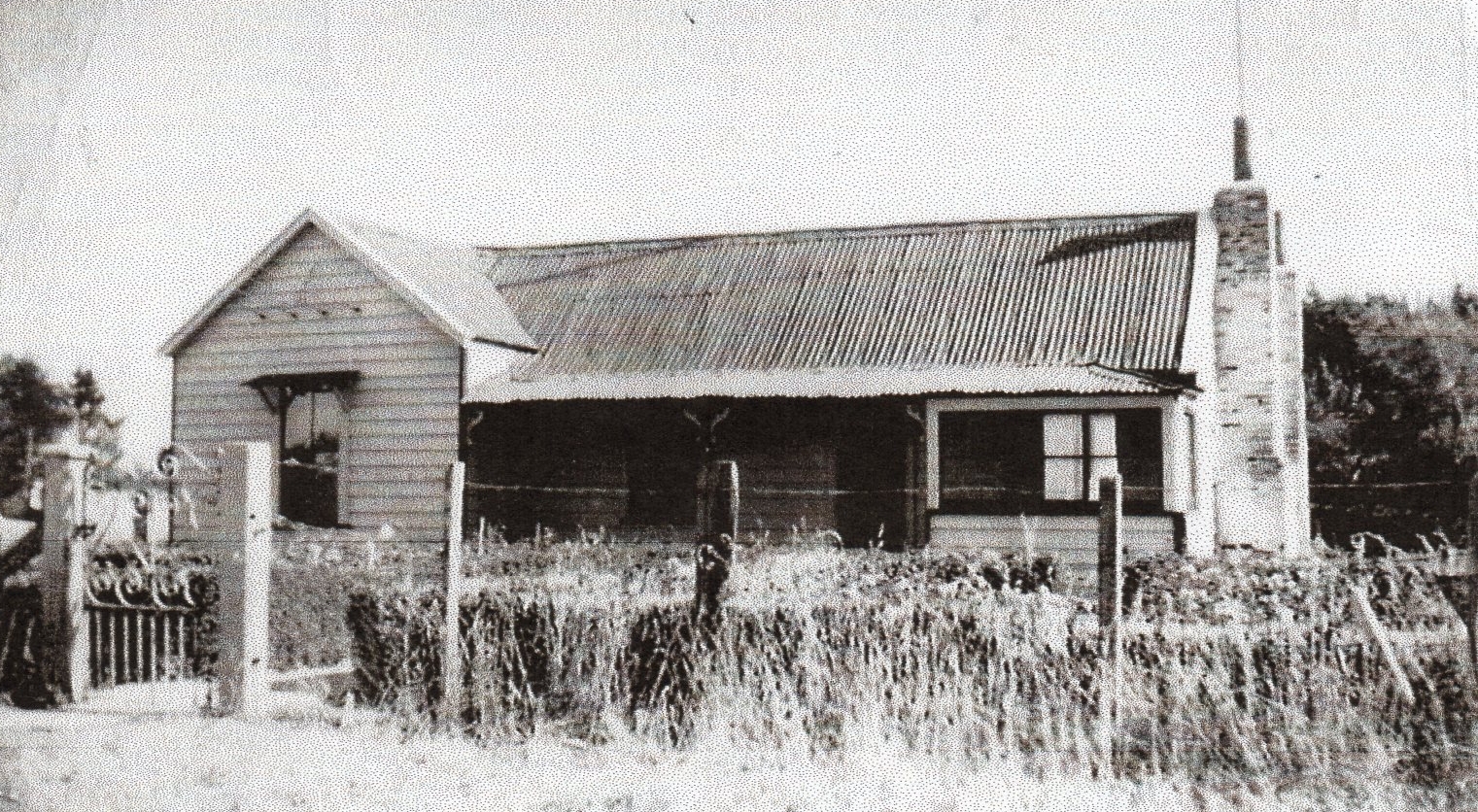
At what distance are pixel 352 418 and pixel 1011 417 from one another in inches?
360

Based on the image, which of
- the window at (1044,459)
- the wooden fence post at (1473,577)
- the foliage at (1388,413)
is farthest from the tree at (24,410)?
the foliage at (1388,413)

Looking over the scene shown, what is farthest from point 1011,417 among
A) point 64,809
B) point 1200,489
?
point 64,809

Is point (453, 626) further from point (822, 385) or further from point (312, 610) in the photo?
point (822, 385)

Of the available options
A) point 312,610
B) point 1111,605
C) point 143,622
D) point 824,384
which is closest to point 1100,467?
point 824,384

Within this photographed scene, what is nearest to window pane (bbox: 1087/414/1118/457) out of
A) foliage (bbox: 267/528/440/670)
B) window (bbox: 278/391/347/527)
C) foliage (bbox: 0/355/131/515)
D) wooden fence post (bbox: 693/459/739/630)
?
foliage (bbox: 267/528/440/670)

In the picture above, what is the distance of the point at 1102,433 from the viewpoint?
15.3 meters

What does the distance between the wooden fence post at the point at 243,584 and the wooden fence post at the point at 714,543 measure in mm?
2749

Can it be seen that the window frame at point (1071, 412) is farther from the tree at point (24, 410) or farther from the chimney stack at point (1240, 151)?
the tree at point (24, 410)

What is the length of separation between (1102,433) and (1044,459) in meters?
0.79

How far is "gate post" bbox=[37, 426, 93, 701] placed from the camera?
8.05m

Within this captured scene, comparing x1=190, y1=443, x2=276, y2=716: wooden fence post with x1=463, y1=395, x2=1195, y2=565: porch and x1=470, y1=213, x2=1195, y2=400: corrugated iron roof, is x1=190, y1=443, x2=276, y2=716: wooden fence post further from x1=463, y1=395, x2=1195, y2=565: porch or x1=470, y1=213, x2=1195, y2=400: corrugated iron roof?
x1=470, y1=213, x2=1195, y2=400: corrugated iron roof

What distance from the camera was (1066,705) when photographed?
6547 millimetres

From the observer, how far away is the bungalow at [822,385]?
50.3 ft

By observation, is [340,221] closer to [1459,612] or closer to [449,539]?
[449,539]
